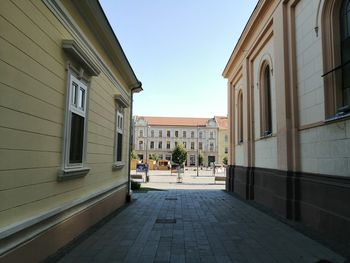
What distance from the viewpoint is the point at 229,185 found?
19.0m

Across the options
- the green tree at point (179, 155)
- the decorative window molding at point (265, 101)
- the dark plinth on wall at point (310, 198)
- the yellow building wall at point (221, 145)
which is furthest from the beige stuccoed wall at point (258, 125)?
the yellow building wall at point (221, 145)

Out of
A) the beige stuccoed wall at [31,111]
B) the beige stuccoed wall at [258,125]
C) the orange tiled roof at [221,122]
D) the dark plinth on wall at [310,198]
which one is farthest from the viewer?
the orange tiled roof at [221,122]

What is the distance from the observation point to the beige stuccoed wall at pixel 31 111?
4207mm

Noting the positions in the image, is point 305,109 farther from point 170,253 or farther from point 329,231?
point 170,253

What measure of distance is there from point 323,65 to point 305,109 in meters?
1.37

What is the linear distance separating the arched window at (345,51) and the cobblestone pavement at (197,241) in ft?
9.95

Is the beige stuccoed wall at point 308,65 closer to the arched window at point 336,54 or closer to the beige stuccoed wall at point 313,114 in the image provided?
the beige stuccoed wall at point 313,114

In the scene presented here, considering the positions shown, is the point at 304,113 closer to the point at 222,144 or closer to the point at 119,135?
the point at 119,135

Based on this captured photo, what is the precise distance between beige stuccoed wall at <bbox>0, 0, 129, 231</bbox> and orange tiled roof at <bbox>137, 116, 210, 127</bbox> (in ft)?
281

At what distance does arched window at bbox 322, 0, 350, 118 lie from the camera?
24.4ft

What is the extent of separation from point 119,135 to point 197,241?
246 inches

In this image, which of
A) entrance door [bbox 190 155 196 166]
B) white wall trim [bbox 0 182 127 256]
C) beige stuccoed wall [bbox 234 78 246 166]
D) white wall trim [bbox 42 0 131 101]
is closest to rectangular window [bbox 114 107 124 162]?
white wall trim [bbox 42 0 131 101]

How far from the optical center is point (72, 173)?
21.3 ft

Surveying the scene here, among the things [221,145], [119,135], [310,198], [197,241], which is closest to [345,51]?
[310,198]
